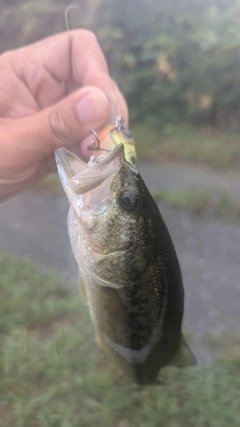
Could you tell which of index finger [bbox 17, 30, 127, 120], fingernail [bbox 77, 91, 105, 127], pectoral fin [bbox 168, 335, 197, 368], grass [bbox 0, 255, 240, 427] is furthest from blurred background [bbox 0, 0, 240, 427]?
fingernail [bbox 77, 91, 105, 127]

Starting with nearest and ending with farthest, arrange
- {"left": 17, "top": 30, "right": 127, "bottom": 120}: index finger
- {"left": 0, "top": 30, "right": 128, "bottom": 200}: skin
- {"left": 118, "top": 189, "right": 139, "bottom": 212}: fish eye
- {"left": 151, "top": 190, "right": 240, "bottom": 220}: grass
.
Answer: {"left": 118, "top": 189, "right": 139, "bottom": 212}: fish eye < {"left": 0, "top": 30, "right": 128, "bottom": 200}: skin < {"left": 17, "top": 30, "right": 127, "bottom": 120}: index finger < {"left": 151, "top": 190, "right": 240, "bottom": 220}: grass

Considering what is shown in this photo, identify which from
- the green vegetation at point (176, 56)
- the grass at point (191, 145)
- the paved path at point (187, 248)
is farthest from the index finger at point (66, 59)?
the grass at point (191, 145)

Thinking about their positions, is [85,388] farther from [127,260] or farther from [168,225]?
[168,225]

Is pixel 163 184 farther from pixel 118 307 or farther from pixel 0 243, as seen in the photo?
pixel 118 307

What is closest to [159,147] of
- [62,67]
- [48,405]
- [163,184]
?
[163,184]

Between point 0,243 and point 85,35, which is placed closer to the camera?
point 85,35

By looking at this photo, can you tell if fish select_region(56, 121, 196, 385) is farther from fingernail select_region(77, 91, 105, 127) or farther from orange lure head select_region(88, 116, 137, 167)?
fingernail select_region(77, 91, 105, 127)
